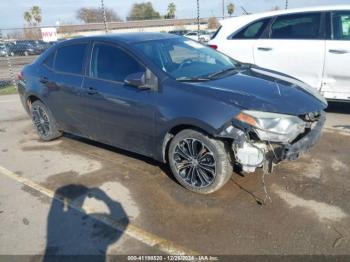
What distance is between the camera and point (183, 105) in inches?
151

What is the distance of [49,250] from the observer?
3.21 metres

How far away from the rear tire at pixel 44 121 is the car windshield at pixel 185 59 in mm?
2215

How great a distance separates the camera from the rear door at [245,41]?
6812 mm

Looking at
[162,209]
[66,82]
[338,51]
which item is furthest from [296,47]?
[162,209]

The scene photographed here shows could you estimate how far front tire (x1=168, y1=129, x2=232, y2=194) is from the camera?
3.74 m

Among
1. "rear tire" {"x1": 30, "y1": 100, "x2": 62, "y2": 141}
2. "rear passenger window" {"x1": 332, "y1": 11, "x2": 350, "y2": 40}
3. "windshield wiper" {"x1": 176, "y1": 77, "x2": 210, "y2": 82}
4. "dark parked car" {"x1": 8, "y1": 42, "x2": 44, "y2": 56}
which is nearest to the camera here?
"windshield wiper" {"x1": 176, "y1": 77, "x2": 210, "y2": 82}

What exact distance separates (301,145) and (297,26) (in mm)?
3577

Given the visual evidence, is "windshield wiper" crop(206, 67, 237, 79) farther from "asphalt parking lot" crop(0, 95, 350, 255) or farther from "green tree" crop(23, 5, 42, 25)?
"green tree" crop(23, 5, 42, 25)

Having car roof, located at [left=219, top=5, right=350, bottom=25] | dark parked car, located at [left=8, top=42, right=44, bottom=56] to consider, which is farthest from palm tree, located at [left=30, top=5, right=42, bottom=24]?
car roof, located at [left=219, top=5, right=350, bottom=25]

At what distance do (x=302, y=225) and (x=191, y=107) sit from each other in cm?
155

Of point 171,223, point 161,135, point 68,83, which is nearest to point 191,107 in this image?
point 161,135

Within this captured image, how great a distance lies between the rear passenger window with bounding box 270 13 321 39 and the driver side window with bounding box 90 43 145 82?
337cm

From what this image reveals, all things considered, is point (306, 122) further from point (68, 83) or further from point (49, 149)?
point (49, 149)

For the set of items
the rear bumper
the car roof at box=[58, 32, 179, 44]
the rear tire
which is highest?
the car roof at box=[58, 32, 179, 44]
